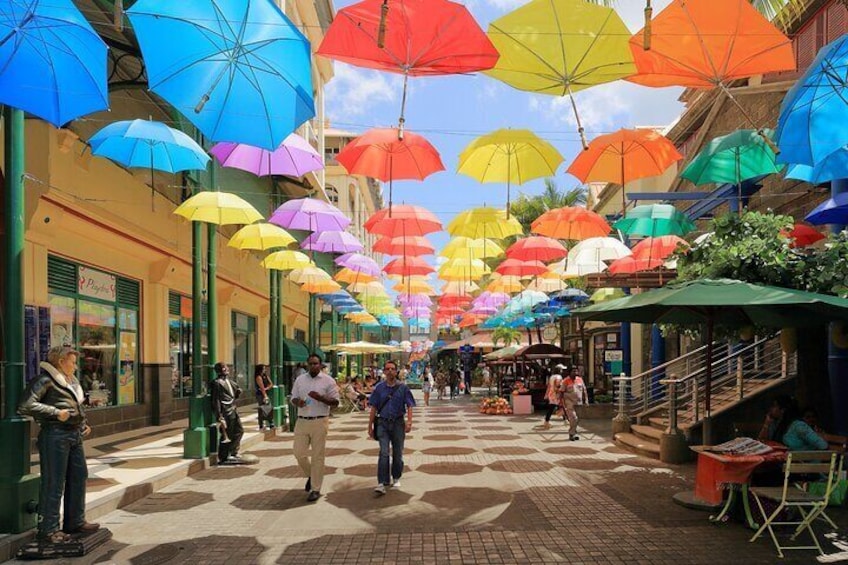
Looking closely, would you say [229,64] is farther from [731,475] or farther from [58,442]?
[731,475]

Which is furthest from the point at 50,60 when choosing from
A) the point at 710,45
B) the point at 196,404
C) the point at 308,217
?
the point at 308,217

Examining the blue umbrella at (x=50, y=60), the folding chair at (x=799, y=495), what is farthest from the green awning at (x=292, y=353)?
the folding chair at (x=799, y=495)

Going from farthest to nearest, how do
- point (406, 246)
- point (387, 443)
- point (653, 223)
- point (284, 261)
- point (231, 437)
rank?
point (406, 246)
point (284, 261)
point (653, 223)
point (231, 437)
point (387, 443)

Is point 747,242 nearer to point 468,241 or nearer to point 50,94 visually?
point 50,94

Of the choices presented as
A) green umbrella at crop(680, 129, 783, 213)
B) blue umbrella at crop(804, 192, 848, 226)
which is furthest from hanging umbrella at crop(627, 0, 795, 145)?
green umbrella at crop(680, 129, 783, 213)

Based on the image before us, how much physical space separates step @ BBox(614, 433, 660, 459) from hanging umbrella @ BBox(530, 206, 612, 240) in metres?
4.88

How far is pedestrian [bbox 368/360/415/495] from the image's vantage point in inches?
376

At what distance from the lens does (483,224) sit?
18531 mm

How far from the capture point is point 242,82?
23.5ft

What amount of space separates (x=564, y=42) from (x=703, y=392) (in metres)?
8.50

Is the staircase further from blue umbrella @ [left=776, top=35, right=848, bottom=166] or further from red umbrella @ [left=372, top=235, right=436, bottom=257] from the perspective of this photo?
red umbrella @ [left=372, top=235, right=436, bottom=257]

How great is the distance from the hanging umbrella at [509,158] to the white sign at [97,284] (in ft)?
26.5

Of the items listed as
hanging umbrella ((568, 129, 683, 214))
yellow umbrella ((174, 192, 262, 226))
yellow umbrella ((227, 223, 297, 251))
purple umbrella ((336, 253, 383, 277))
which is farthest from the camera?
purple umbrella ((336, 253, 383, 277))

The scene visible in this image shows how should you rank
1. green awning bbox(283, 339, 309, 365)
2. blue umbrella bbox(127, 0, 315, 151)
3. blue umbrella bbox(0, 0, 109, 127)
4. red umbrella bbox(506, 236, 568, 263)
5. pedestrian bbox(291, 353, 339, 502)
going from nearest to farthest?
blue umbrella bbox(0, 0, 109, 127) < blue umbrella bbox(127, 0, 315, 151) < pedestrian bbox(291, 353, 339, 502) < red umbrella bbox(506, 236, 568, 263) < green awning bbox(283, 339, 309, 365)
